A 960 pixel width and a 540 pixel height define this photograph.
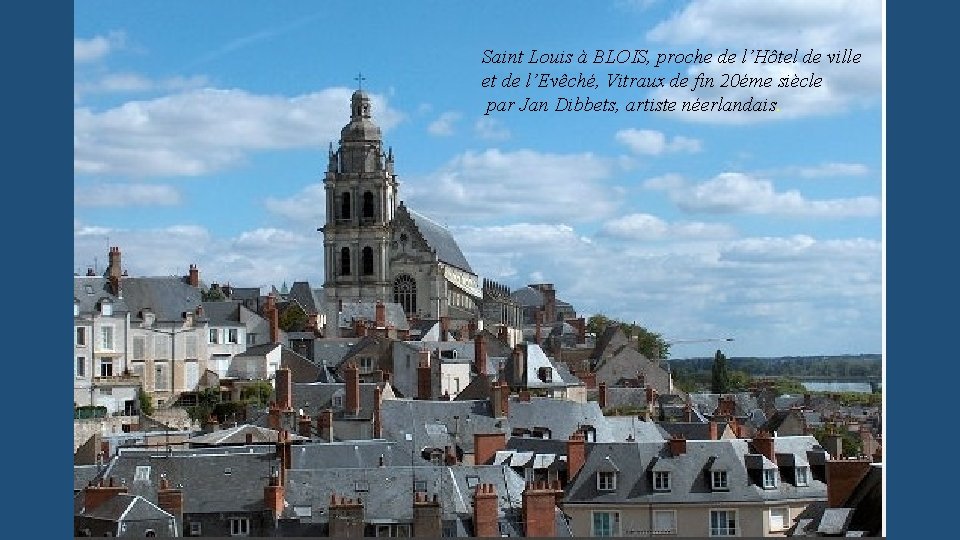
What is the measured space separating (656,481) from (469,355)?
33.8 m

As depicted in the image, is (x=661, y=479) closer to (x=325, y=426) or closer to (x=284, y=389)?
(x=325, y=426)

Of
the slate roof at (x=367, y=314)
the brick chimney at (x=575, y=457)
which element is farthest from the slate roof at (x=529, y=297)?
the brick chimney at (x=575, y=457)

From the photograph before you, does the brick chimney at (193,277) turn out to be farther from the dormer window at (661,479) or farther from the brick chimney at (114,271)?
the dormer window at (661,479)

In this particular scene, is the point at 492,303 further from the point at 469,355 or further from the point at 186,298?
the point at 186,298

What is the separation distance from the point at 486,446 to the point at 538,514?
437 inches

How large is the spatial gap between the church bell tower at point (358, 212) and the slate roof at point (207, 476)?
214 feet

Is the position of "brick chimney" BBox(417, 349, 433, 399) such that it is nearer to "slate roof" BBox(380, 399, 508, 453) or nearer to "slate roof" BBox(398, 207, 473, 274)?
"slate roof" BBox(380, 399, 508, 453)

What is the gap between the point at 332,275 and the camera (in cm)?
10112

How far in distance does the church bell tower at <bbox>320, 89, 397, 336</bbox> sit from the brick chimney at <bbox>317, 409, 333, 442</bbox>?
5571cm

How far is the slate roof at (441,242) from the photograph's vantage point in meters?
101

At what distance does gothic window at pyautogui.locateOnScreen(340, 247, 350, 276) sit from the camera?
100750mm

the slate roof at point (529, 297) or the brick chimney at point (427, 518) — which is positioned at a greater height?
the slate roof at point (529, 297)

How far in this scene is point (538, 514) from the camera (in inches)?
1121

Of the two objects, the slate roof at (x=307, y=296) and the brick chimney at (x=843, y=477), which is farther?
the slate roof at (x=307, y=296)
